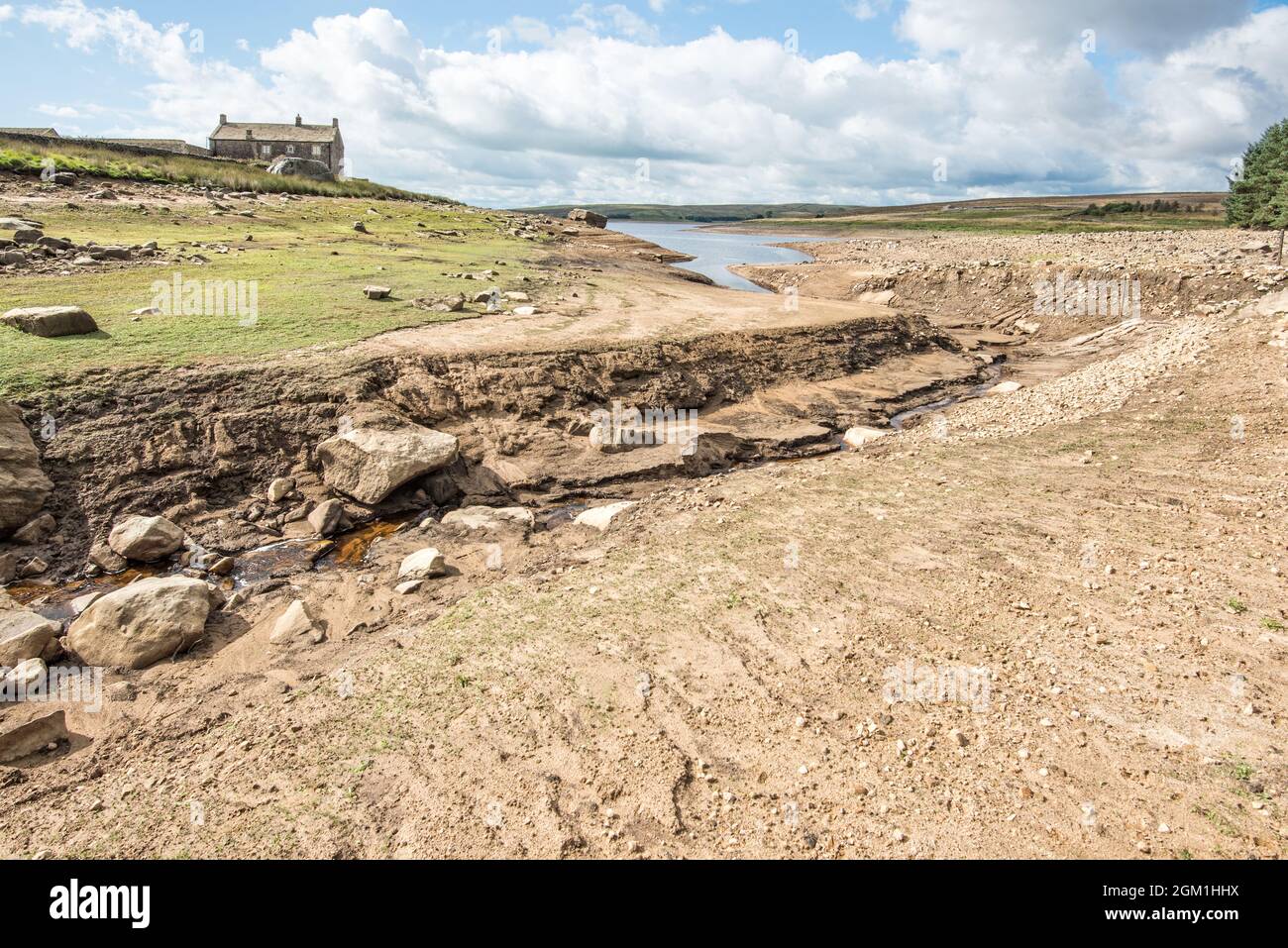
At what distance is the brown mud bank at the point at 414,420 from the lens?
437 inches

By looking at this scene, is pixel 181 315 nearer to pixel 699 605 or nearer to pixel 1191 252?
pixel 699 605

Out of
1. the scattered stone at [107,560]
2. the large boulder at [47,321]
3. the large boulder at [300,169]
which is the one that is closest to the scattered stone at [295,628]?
the scattered stone at [107,560]

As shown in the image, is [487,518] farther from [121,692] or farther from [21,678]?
[21,678]

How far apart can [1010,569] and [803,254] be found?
66.9m

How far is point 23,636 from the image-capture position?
7688 mm

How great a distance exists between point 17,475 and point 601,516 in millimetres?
9101

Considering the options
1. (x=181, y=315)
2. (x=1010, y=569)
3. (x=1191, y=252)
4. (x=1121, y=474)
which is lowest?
(x=1010, y=569)

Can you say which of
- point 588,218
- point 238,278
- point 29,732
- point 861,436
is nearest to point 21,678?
point 29,732

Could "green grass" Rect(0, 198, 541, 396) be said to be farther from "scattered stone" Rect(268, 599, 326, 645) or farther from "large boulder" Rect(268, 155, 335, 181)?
"large boulder" Rect(268, 155, 335, 181)

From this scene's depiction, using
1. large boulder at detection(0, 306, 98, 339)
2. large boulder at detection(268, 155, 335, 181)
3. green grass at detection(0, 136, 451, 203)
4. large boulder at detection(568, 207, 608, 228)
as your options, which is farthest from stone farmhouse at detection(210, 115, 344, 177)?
large boulder at detection(0, 306, 98, 339)

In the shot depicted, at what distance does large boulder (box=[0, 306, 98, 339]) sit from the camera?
12883 millimetres

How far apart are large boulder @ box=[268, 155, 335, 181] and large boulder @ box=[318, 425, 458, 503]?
153ft
